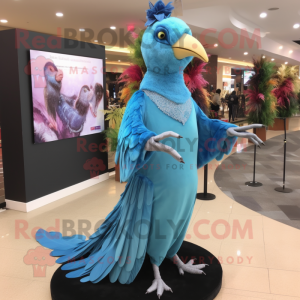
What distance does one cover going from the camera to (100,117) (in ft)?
15.9

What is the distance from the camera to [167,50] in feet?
5.80

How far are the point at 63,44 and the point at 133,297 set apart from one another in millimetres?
3341

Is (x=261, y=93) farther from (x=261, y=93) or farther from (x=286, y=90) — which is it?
(x=286, y=90)

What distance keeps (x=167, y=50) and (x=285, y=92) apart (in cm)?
877

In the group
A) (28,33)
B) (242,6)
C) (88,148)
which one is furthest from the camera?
(242,6)

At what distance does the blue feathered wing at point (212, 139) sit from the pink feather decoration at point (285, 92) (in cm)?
833

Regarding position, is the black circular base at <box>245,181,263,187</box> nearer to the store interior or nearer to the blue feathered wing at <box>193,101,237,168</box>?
the store interior

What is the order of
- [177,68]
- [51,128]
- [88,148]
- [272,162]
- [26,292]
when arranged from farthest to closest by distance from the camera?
Answer: 1. [272,162]
2. [88,148]
3. [51,128]
4. [26,292]
5. [177,68]

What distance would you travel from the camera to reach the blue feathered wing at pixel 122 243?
6.19ft

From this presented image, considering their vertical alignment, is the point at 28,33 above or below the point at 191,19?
below

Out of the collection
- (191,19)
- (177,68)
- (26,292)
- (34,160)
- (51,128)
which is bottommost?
(26,292)

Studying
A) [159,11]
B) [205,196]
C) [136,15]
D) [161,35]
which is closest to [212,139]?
[161,35]

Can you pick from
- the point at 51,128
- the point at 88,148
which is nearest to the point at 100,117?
the point at 88,148

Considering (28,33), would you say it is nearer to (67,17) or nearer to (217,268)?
(217,268)
